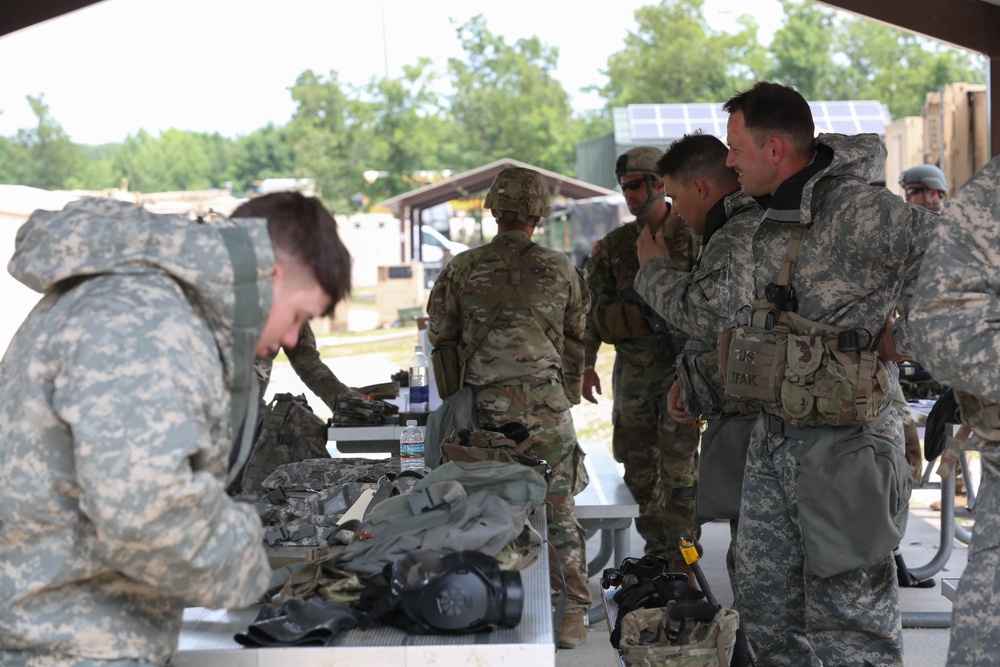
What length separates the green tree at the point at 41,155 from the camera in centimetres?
4875

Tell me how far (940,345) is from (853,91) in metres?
50.2

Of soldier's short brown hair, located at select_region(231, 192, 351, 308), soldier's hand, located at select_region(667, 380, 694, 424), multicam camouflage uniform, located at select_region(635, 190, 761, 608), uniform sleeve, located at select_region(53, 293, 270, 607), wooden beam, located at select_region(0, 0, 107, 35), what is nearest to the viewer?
uniform sleeve, located at select_region(53, 293, 270, 607)

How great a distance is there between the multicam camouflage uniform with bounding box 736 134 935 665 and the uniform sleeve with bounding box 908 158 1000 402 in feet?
2.54

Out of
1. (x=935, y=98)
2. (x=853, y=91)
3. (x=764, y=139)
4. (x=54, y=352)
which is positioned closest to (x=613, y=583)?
(x=764, y=139)

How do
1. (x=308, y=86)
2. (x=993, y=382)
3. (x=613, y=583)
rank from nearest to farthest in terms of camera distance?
(x=993, y=382) < (x=613, y=583) < (x=308, y=86)

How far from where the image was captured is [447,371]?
519 centimetres

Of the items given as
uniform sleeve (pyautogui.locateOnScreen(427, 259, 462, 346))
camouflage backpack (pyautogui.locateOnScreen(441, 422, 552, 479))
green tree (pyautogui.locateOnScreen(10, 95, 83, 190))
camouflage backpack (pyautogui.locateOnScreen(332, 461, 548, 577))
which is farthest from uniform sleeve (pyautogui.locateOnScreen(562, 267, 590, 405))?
green tree (pyautogui.locateOnScreen(10, 95, 83, 190))

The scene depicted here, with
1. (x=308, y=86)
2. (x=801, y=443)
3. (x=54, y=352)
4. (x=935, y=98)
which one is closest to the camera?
(x=54, y=352)

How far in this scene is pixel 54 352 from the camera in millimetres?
1803

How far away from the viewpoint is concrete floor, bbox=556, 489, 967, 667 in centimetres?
491

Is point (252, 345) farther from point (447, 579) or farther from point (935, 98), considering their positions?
point (935, 98)

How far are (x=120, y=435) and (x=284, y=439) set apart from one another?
396cm

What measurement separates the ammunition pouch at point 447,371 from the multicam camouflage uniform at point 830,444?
5.74ft

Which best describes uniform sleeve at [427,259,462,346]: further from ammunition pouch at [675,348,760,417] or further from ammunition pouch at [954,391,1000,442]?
ammunition pouch at [954,391,1000,442]
